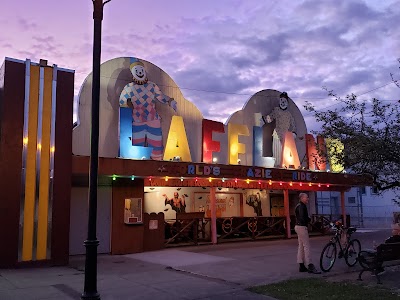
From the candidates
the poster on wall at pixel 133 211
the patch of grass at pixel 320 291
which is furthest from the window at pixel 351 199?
the patch of grass at pixel 320 291

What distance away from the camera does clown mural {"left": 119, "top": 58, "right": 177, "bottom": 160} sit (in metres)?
16.7

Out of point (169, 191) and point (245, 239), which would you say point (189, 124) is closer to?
point (169, 191)

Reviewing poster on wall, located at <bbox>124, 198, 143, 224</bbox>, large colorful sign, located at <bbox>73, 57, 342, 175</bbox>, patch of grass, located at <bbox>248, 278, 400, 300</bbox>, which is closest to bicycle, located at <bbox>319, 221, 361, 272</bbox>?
patch of grass, located at <bbox>248, 278, 400, 300</bbox>

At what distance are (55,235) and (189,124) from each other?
860 cm

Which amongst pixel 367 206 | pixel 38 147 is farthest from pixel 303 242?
pixel 367 206

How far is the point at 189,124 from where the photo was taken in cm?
1939

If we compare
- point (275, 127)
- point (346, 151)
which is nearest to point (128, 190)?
point (346, 151)

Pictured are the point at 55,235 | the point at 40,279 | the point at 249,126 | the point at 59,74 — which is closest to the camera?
the point at 40,279

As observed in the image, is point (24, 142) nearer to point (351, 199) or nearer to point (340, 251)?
point (340, 251)

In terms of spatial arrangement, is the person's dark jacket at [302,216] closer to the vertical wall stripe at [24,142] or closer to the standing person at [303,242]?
the standing person at [303,242]

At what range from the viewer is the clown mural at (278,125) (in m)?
22.3

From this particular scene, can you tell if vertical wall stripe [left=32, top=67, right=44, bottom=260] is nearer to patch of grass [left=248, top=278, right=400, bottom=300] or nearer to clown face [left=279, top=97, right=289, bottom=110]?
patch of grass [left=248, top=278, right=400, bottom=300]

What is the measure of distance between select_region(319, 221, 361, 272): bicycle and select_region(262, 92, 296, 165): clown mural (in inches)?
388

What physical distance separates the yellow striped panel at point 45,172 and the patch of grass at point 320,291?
643 centimetres
